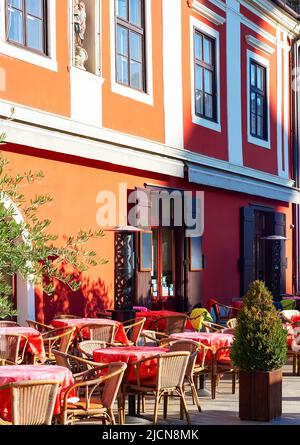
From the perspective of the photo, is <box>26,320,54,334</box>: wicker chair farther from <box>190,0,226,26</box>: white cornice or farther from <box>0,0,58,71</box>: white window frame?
<box>190,0,226,26</box>: white cornice

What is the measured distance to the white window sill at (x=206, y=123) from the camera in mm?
18081

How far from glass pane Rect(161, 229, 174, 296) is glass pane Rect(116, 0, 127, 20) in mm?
3929

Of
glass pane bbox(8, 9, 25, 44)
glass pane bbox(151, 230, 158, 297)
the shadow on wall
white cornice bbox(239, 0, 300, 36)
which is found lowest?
the shadow on wall

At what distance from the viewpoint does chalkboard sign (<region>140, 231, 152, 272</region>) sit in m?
15.9

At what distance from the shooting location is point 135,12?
16.2 metres

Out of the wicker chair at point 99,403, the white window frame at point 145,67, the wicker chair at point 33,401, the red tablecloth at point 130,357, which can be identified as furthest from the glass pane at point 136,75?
the wicker chair at point 33,401

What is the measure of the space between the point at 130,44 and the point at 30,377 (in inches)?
371

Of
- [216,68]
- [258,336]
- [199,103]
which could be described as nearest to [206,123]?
[199,103]

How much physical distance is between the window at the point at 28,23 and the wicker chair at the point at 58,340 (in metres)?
4.03

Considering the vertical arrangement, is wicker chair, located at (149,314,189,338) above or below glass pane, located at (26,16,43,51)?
below

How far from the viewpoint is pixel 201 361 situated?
1060 centimetres

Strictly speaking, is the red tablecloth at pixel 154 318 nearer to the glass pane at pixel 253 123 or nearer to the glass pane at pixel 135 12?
the glass pane at pixel 135 12

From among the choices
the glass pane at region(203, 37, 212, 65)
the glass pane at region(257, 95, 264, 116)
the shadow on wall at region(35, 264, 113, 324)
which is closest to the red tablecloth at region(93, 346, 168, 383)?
the shadow on wall at region(35, 264, 113, 324)
